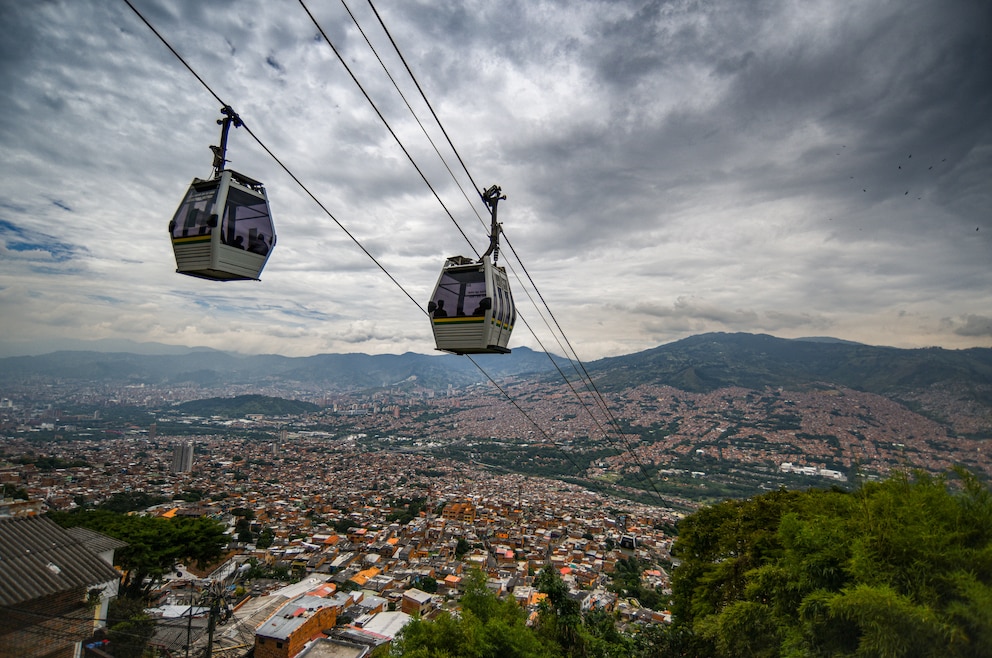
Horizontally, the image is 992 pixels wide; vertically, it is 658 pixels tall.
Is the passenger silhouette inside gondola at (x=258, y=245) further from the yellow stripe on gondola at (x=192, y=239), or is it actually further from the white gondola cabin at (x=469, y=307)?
the white gondola cabin at (x=469, y=307)

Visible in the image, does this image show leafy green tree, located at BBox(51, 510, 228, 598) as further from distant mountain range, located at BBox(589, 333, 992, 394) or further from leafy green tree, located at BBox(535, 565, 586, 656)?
distant mountain range, located at BBox(589, 333, 992, 394)

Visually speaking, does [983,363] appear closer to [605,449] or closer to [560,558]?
[605,449]

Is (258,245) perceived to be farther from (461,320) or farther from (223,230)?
(461,320)

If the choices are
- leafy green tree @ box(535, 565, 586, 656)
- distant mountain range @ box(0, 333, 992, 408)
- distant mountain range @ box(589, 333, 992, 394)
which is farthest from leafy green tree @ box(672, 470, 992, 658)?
distant mountain range @ box(589, 333, 992, 394)

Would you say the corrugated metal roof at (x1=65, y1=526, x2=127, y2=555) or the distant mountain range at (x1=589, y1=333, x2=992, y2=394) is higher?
the distant mountain range at (x1=589, y1=333, x2=992, y2=394)

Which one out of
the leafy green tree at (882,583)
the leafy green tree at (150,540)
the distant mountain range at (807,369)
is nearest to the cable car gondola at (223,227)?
the leafy green tree at (882,583)

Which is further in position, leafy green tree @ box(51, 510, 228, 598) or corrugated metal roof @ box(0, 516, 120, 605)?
leafy green tree @ box(51, 510, 228, 598)

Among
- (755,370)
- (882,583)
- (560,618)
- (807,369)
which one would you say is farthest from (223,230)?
(807,369)
